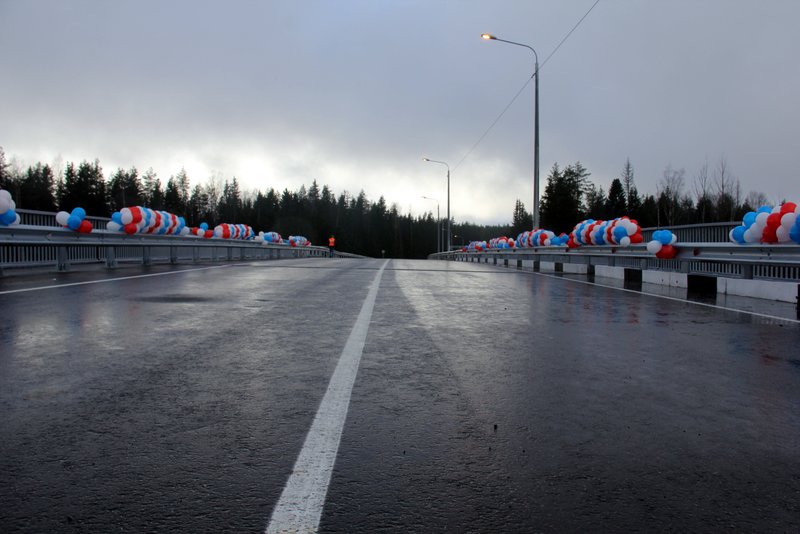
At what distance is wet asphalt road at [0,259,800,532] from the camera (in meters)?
2.25

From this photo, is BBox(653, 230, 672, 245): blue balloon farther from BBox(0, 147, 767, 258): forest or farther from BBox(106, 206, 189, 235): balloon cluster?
BBox(0, 147, 767, 258): forest

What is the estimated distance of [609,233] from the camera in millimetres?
17312

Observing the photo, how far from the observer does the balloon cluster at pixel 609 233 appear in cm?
1639

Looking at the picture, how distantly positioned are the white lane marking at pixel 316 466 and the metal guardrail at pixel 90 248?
11.4 metres

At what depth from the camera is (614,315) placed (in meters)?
8.11

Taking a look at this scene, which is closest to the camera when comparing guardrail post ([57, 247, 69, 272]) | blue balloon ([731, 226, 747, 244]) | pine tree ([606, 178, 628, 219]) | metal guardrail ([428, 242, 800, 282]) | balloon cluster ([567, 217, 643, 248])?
metal guardrail ([428, 242, 800, 282])

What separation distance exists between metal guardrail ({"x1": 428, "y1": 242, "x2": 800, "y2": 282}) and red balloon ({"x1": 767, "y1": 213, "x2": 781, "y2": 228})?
37cm

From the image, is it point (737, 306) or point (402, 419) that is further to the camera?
point (737, 306)

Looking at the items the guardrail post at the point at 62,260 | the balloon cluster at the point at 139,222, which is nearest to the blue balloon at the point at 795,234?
the balloon cluster at the point at 139,222

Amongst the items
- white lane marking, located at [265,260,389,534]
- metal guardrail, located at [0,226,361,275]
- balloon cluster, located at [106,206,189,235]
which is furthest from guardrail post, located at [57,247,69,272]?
white lane marking, located at [265,260,389,534]

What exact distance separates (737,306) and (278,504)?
926cm

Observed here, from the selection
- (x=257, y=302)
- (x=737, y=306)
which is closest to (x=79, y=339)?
(x=257, y=302)

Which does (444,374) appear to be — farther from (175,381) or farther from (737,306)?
(737,306)

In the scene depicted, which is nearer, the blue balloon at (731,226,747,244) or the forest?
A: the blue balloon at (731,226,747,244)
